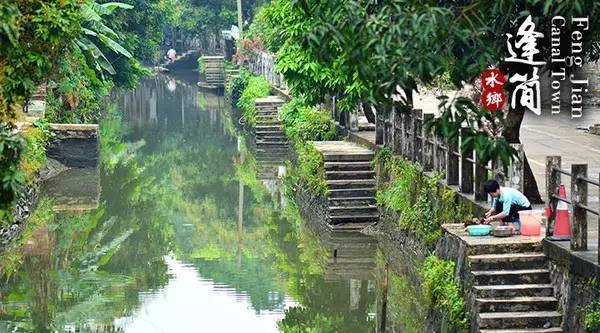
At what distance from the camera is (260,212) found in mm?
27281

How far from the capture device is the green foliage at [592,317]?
1163 cm

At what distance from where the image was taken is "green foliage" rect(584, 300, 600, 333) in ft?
38.2

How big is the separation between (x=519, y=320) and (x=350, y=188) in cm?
1030

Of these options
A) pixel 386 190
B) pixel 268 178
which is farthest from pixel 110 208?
pixel 386 190

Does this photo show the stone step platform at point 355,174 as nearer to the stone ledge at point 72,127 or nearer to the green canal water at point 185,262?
the green canal water at point 185,262

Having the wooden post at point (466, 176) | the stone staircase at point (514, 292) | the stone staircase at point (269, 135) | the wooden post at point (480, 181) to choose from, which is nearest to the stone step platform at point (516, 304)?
the stone staircase at point (514, 292)

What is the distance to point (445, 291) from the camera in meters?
14.6

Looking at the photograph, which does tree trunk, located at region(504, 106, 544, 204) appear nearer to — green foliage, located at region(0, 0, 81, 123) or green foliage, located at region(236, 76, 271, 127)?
green foliage, located at region(0, 0, 81, 123)

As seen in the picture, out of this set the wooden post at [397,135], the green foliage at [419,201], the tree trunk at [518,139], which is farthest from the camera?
the wooden post at [397,135]

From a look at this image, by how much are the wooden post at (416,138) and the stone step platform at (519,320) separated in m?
7.54

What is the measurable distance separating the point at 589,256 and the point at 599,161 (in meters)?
9.34

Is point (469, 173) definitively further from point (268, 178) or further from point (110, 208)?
point (268, 178)

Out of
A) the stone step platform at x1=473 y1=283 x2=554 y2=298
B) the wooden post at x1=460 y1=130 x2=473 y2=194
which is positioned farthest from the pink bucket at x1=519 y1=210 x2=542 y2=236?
the wooden post at x1=460 y1=130 x2=473 y2=194

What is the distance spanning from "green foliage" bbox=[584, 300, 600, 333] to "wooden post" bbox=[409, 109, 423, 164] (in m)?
8.55
